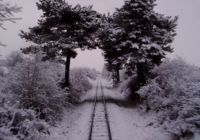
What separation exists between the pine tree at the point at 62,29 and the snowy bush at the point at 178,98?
319 inches

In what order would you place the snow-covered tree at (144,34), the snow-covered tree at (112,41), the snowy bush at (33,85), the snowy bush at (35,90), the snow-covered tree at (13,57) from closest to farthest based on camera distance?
the snowy bush at (35,90) < the snowy bush at (33,85) < the snow-covered tree at (144,34) < the snow-covered tree at (112,41) < the snow-covered tree at (13,57)

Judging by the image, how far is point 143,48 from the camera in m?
22.3

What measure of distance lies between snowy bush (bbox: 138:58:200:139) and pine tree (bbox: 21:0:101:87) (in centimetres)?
811

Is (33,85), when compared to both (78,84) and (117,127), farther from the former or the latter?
(78,84)

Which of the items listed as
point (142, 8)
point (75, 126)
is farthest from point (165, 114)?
point (142, 8)

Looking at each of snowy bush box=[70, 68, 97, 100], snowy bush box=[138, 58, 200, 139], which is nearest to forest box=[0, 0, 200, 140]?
snowy bush box=[138, 58, 200, 139]

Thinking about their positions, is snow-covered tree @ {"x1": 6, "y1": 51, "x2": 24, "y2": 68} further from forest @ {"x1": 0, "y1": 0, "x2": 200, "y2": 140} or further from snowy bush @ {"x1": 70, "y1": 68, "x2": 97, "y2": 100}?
forest @ {"x1": 0, "y1": 0, "x2": 200, "y2": 140}

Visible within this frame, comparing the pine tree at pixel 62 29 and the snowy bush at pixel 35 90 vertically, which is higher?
the pine tree at pixel 62 29

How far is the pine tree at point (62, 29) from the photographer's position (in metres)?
23.9

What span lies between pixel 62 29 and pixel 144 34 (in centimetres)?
764

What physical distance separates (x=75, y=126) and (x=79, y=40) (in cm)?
1082

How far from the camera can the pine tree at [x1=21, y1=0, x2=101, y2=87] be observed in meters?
23.9

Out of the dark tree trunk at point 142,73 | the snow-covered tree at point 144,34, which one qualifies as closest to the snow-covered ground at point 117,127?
the dark tree trunk at point 142,73

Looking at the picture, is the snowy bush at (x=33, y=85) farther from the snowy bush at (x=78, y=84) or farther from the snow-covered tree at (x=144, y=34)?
the snowy bush at (x=78, y=84)
